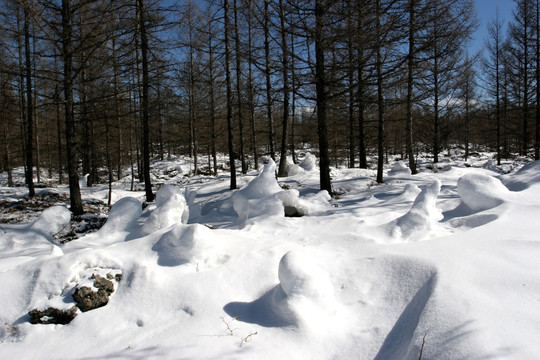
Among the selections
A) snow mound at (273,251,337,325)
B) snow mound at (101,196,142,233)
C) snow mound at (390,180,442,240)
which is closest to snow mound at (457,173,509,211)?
snow mound at (390,180,442,240)

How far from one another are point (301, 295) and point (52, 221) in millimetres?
6873

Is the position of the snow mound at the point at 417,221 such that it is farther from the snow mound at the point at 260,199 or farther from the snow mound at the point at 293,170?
the snow mound at the point at 293,170

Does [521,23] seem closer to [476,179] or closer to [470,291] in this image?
[476,179]

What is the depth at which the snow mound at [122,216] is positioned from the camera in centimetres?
632

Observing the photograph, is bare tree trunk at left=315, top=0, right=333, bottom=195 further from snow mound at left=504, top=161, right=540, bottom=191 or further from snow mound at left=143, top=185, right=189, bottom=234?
snow mound at left=504, top=161, right=540, bottom=191

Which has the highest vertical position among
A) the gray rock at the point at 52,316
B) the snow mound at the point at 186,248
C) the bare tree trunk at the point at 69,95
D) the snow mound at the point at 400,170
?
the bare tree trunk at the point at 69,95

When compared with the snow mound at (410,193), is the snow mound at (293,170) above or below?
above

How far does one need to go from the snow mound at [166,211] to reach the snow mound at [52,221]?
2427mm

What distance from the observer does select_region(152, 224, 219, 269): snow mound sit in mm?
3914

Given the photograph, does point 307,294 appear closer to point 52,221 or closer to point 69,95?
point 52,221

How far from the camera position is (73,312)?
3.23 meters

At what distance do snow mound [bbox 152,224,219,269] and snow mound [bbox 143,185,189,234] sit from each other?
1.97m

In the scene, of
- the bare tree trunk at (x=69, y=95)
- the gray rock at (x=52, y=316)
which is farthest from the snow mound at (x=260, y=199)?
the bare tree trunk at (x=69, y=95)

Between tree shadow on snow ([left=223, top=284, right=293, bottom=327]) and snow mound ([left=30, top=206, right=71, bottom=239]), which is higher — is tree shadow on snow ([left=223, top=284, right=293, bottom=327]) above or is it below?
below
